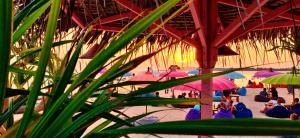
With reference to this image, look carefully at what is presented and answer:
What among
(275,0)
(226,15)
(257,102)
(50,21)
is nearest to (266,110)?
(257,102)

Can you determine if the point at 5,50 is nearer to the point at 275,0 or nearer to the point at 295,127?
the point at 295,127

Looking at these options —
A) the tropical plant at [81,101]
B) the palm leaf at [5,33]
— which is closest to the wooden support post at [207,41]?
the tropical plant at [81,101]

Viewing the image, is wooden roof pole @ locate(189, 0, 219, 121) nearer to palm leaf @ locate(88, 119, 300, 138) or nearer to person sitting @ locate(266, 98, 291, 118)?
palm leaf @ locate(88, 119, 300, 138)

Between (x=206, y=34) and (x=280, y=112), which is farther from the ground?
(x=206, y=34)

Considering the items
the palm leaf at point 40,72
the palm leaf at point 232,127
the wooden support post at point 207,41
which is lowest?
the palm leaf at point 232,127

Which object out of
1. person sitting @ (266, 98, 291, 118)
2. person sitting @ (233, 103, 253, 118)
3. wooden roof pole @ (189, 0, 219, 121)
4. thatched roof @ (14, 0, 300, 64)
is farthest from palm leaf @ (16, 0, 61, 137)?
person sitting @ (266, 98, 291, 118)

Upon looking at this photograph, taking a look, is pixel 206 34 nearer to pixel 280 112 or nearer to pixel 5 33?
pixel 5 33

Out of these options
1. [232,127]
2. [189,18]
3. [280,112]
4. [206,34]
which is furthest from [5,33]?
[280,112]

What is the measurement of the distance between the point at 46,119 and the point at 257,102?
15.2 m

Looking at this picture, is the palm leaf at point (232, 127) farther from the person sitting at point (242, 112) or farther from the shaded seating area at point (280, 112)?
the shaded seating area at point (280, 112)

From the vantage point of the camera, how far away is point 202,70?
13.9ft

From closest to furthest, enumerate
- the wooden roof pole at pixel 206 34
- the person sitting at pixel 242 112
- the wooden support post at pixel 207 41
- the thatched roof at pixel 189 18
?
the thatched roof at pixel 189 18, the wooden roof pole at pixel 206 34, the wooden support post at pixel 207 41, the person sitting at pixel 242 112

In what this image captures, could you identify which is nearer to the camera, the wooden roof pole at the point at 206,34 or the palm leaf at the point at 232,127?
the palm leaf at the point at 232,127

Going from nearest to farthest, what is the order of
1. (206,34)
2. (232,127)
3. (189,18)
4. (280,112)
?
(232,127) < (206,34) < (189,18) < (280,112)
